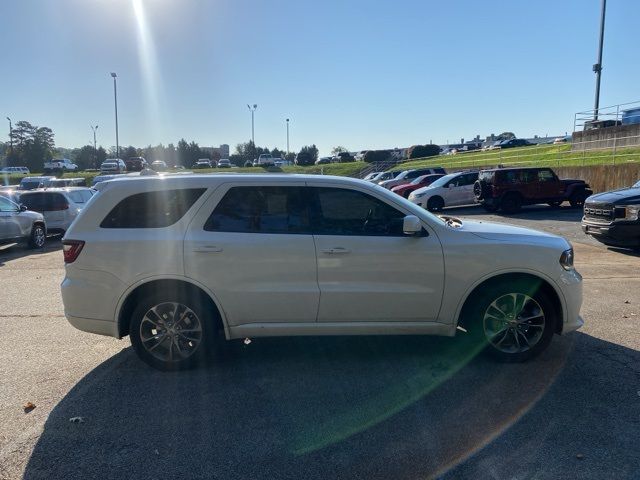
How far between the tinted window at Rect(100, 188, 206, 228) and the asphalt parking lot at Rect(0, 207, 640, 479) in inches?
54.7

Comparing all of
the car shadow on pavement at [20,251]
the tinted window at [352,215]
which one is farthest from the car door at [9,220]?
the tinted window at [352,215]

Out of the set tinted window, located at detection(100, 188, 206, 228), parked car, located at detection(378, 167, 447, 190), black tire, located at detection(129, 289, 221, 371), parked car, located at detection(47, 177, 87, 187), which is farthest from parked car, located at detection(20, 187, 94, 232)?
parked car, located at detection(378, 167, 447, 190)

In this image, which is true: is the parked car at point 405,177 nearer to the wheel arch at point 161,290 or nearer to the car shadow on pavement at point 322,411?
the car shadow on pavement at point 322,411

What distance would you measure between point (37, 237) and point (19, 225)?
82cm

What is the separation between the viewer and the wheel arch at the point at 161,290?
14.5ft

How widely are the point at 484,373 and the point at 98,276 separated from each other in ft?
11.7

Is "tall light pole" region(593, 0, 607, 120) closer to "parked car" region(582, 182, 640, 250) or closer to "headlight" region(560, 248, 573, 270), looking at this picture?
"parked car" region(582, 182, 640, 250)

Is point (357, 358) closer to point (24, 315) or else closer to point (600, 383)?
point (600, 383)

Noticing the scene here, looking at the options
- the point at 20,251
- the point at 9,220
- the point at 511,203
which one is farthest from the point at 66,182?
the point at 511,203

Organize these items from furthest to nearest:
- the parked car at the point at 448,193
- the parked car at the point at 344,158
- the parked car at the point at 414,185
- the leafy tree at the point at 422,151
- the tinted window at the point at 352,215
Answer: the parked car at the point at 344,158 < the leafy tree at the point at 422,151 < the parked car at the point at 414,185 < the parked car at the point at 448,193 < the tinted window at the point at 352,215

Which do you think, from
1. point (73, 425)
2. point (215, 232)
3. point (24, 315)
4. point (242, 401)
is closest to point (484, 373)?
point (242, 401)

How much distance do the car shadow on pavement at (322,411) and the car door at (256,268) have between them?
0.60 meters

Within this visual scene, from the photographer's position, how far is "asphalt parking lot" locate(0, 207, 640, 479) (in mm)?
3127

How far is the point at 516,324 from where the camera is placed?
15.0ft
